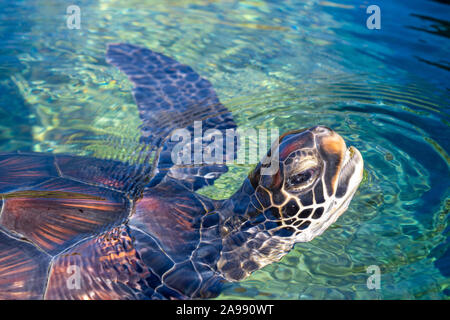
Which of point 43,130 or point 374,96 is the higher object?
point 374,96

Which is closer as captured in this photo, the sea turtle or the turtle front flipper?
the sea turtle

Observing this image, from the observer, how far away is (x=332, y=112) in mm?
3268

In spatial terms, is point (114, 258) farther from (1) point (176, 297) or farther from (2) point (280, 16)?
(2) point (280, 16)

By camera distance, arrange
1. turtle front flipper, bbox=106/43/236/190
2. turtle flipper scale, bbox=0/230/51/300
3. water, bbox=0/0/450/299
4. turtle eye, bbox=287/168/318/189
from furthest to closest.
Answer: turtle front flipper, bbox=106/43/236/190 → water, bbox=0/0/450/299 → turtle eye, bbox=287/168/318/189 → turtle flipper scale, bbox=0/230/51/300

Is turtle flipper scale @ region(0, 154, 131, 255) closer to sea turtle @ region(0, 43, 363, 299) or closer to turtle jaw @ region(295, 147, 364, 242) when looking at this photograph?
sea turtle @ region(0, 43, 363, 299)

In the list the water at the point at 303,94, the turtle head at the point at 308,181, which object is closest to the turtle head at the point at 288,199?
the turtle head at the point at 308,181

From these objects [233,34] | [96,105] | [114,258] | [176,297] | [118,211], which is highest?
[233,34]

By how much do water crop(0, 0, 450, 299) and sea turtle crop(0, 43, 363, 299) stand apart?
21 centimetres

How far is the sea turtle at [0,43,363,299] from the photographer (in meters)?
1.84

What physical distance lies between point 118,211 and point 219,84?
2.20m

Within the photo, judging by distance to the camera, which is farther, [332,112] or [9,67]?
[9,67]

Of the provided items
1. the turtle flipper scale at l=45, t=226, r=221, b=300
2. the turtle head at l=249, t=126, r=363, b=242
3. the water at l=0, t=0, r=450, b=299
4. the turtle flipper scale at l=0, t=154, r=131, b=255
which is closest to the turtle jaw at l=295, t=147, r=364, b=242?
the turtle head at l=249, t=126, r=363, b=242

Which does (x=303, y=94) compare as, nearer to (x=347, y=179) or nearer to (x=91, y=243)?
(x=347, y=179)
